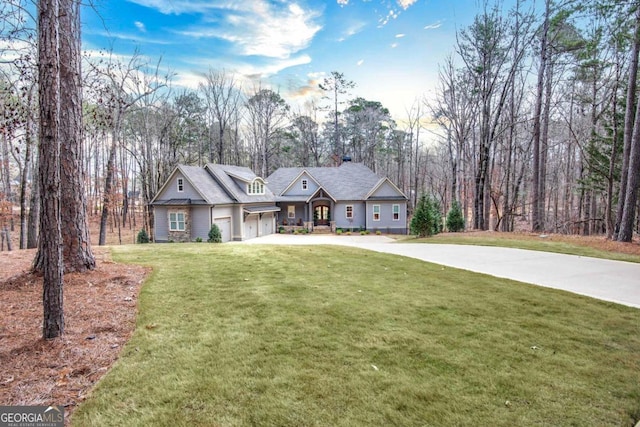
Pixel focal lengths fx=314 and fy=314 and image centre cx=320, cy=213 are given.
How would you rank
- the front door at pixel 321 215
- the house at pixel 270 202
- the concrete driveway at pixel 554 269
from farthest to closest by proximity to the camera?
the front door at pixel 321 215
the house at pixel 270 202
the concrete driveway at pixel 554 269

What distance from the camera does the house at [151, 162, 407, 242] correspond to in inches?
759

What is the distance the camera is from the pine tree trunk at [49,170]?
3.46 meters

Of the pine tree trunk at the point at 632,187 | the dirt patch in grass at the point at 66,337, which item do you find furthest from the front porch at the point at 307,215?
the dirt patch in grass at the point at 66,337

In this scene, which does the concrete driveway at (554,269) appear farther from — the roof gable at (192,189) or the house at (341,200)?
the house at (341,200)

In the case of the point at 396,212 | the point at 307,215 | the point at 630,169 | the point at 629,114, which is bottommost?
the point at 307,215

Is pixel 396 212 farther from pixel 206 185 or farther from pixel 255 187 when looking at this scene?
pixel 206 185

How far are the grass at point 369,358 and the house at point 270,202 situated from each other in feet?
46.0

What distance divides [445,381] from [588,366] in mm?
1647

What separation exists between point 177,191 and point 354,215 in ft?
43.4

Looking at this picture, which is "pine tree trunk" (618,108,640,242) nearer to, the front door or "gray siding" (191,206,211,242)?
the front door

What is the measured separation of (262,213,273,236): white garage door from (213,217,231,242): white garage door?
3.54 metres

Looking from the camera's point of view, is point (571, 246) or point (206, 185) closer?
point (571, 246)

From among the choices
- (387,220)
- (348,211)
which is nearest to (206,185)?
(348,211)

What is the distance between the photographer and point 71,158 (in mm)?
6023
